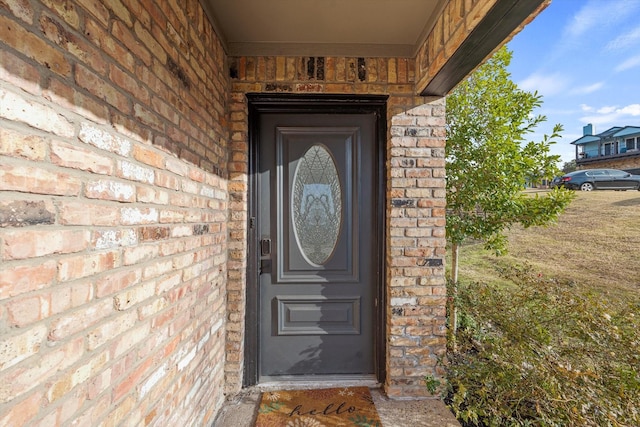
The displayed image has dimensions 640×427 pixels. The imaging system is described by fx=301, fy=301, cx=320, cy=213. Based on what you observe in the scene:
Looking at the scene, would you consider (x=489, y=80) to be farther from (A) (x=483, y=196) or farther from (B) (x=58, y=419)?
(B) (x=58, y=419)

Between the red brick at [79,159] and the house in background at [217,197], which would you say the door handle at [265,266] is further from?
the red brick at [79,159]

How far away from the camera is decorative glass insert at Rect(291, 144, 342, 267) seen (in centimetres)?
231

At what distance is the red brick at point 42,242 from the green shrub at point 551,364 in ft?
6.79

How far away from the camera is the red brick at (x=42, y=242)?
67 centimetres

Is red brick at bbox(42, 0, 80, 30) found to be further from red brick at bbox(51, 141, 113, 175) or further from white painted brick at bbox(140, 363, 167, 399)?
white painted brick at bbox(140, 363, 167, 399)

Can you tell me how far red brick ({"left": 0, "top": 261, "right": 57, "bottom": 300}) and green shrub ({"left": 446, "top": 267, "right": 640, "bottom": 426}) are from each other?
81.5 inches

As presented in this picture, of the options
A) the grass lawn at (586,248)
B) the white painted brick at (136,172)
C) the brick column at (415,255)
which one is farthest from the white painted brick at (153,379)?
the grass lawn at (586,248)

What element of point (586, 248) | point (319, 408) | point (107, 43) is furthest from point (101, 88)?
point (586, 248)

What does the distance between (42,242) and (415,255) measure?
196 centimetres

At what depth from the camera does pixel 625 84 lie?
3.03 meters

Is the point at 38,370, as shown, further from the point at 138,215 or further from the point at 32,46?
the point at 32,46

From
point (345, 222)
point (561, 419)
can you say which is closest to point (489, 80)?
point (345, 222)

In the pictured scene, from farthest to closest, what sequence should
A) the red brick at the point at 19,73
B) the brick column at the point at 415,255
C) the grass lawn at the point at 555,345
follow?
the brick column at the point at 415,255
the grass lawn at the point at 555,345
the red brick at the point at 19,73

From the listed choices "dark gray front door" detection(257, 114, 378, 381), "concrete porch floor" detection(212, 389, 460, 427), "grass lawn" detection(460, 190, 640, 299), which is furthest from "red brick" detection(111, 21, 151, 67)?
"grass lawn" detection(460, 190, 640, 299)
